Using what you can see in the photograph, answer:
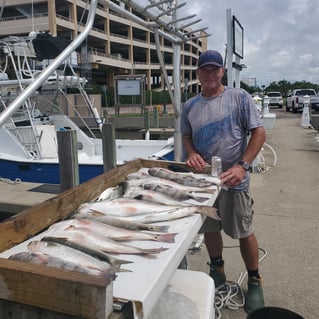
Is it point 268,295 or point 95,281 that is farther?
point 268,295

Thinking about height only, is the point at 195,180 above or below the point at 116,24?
below

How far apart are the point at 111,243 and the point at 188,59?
7301 centimetres

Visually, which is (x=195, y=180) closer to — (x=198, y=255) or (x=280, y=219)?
(x=198, y=255)

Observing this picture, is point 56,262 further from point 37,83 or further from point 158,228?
point 37,83

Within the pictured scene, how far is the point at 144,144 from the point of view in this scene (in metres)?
8.34

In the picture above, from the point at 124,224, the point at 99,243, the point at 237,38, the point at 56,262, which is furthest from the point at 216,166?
the point at 237,38

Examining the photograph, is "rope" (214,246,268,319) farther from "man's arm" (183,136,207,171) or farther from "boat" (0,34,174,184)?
"boat" (0,34,174,184)

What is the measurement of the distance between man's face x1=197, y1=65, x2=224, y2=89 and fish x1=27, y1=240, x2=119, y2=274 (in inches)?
73.0

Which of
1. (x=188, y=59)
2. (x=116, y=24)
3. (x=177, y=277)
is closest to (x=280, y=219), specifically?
(x=177, y=277)

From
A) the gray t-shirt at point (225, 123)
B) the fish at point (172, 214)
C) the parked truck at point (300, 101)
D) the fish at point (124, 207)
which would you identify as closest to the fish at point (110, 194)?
the fish at point (124, 207)

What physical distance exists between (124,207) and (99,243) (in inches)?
16.7

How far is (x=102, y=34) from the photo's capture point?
48500 millimetres

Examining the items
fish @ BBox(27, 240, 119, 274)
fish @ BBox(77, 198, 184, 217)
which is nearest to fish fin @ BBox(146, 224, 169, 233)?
fish @ BBox(77, 198, 184, 217)

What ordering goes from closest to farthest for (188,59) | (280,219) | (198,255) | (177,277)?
(177,277), (198,255), (280,219), (188,59)
